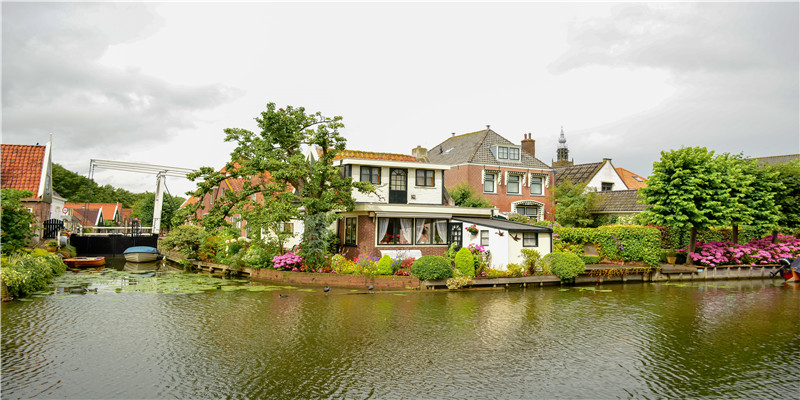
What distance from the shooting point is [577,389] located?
11445 mm

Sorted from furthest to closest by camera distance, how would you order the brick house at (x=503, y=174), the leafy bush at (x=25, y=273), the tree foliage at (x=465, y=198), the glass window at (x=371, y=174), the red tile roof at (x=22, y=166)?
the brick house at (x=503, y=174) < the tree foliage at (x=465, y=198) < the red tile roof at (x=22, y=166) < the glass window at (x=371, y=174) < the leafy bush at (x=25, y=273)

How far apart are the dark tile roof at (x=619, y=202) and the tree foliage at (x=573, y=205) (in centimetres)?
125

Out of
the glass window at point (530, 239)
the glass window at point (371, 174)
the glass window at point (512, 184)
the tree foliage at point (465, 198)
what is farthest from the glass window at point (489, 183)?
the glass window at point (371, 174)

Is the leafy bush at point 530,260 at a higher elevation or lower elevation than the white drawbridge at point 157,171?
lower

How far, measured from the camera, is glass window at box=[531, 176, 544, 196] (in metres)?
49.9

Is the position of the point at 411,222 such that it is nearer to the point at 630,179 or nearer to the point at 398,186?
the point at 398,186

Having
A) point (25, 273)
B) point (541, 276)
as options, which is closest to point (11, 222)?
point (25, 273)

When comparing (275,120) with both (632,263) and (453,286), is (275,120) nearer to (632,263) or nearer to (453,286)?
(453,286)

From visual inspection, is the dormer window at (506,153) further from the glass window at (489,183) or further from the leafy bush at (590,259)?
the leafy bush at (590,259)

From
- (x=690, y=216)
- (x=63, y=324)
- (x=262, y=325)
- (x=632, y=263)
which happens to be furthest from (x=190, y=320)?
(x=690, y=216)

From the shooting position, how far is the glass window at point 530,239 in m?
28.8

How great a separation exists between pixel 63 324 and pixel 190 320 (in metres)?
4.08

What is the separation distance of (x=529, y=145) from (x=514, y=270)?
28973mm

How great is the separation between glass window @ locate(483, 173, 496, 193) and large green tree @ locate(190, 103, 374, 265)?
22.4 m
